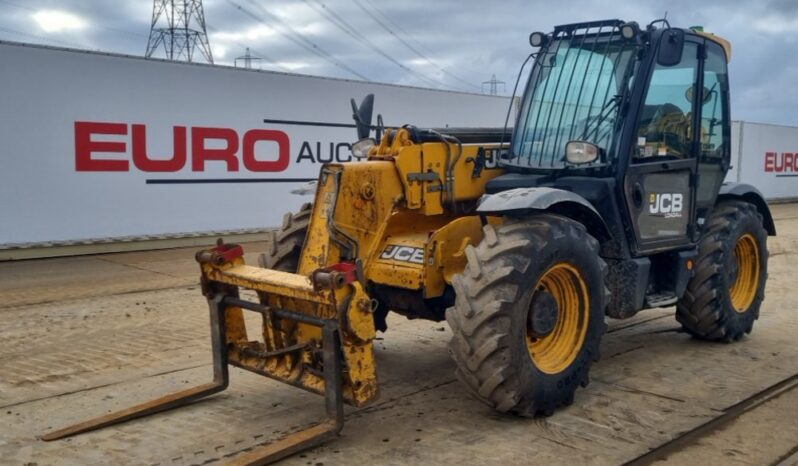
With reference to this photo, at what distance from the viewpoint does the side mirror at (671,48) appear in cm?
586

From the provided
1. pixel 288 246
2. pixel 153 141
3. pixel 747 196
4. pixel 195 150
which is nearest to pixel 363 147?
pixel 288 246

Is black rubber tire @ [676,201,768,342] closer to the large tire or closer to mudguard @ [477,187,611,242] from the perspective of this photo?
mudguard @ [477,187,611,242]

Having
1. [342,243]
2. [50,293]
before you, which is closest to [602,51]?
[342,243]

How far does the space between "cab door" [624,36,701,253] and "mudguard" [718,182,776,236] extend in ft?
2.67

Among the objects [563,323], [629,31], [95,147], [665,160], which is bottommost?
[563,323]

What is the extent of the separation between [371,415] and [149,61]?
380 inches

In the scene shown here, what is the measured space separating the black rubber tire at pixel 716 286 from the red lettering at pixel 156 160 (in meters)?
8.95

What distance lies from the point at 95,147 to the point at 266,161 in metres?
3.04

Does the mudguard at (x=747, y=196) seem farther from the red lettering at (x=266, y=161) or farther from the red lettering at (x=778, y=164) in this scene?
the red lettering at (x=778, y=164)

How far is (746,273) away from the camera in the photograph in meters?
7.54

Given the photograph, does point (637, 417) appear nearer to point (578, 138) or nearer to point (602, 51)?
point (578, 138)

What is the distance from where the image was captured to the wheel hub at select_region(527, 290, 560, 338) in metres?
5.07

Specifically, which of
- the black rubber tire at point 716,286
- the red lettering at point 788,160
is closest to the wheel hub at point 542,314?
the black rubber tire at point 716,286

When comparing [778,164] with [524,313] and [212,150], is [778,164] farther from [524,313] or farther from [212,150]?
[524,313]
